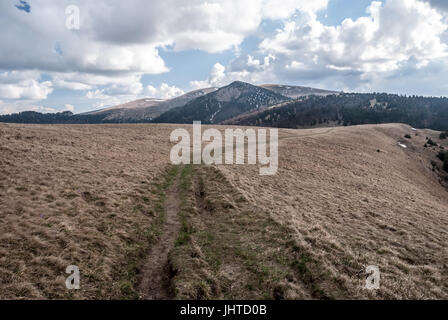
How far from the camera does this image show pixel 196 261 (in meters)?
11.5

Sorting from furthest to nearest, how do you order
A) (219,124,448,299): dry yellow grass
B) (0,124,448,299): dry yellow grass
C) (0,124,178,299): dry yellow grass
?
A: 1. (219,124,448,299): dry yellow grass
2. (0,124,448,299): dry yellow grass
3. (0,124,178,299): dry yellow grass

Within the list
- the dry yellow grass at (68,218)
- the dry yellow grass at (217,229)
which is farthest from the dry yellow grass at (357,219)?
the dry yellow grass at (68,218)

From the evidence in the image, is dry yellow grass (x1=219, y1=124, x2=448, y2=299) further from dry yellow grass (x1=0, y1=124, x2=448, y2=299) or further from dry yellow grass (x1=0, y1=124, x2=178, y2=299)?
dry yellow grass (x1=0, y1=124, x2=178, y2=299)

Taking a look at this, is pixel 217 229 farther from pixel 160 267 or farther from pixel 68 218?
pixel 68 218

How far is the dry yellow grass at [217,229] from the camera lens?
1009 cm

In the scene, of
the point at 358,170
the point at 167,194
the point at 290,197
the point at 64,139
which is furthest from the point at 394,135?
the point at 64,139

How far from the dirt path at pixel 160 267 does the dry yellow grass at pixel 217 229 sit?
520mm

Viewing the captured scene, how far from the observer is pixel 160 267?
11.4 meters

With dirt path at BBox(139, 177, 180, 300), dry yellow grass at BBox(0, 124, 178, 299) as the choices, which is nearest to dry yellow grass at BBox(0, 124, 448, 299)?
dry yellow grass at BBox(0, 124, 178, 299)

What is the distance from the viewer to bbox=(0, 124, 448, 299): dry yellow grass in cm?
1009

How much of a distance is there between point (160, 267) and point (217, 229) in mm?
4754

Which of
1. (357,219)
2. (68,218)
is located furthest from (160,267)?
(357,219)

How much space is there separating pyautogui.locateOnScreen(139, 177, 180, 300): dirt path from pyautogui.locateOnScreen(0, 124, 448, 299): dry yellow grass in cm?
52

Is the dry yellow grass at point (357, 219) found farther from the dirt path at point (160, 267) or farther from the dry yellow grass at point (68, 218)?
the dry yellow grass at point (68, 218)
